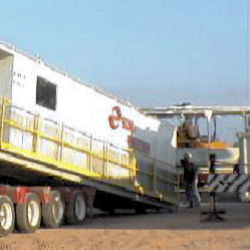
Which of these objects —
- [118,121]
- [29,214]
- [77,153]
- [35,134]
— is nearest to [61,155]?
[77,153]

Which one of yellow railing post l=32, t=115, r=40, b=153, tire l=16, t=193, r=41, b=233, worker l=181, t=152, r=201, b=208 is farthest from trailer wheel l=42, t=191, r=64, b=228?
worker l=181, t=152, r=201, b=208

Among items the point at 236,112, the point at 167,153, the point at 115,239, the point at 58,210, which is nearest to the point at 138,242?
the point at 115,239

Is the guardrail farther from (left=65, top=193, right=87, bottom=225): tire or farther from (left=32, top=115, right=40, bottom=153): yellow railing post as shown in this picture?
(left=65, top=193, right=87, bottom=225): tire

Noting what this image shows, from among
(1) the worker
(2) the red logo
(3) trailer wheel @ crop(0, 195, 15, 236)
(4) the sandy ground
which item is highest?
(2) the red logo

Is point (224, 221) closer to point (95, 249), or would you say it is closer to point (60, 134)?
point (60, 134)

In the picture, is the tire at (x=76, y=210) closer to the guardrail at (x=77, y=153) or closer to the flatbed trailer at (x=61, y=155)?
the flatbed trailer at (x=61, y=155)

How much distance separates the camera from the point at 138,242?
40.4 feet

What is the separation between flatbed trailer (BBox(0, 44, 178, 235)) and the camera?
1455cm

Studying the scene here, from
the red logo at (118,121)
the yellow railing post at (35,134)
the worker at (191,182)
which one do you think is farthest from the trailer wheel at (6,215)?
the worker at (191,182)

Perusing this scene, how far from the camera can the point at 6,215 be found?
14031mm

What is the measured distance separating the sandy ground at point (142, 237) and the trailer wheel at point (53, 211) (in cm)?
37

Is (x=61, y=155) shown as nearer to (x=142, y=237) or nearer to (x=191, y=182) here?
(x=142, y=237)

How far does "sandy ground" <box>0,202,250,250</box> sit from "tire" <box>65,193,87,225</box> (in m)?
0.64

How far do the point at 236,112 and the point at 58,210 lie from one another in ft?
51.8
